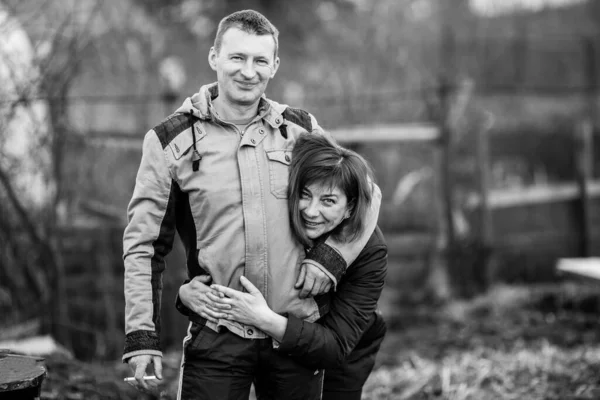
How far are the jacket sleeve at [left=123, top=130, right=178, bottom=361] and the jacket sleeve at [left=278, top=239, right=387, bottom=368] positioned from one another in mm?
500

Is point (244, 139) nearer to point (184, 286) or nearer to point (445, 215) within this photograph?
point (184, 286)

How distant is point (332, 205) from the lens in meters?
2.63

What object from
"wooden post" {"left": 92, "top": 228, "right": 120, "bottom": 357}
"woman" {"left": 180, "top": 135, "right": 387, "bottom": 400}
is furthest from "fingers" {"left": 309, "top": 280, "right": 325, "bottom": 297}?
"wooden post" {"left": 92, "top": 228, "right": 120, "bottom": 357}

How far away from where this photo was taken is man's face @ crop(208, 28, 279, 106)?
255 centimetres

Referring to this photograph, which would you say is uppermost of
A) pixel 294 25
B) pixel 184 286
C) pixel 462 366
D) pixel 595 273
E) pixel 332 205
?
pixel 294 25

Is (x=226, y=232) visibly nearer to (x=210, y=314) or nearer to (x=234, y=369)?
(x=210, y=314)

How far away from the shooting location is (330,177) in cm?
262

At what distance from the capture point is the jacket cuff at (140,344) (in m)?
2.49

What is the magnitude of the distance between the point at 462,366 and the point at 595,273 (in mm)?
Result: 1200

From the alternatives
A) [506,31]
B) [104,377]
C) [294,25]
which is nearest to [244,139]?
[104,377]

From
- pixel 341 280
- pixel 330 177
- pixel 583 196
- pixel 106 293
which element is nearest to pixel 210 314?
pixel 341 280

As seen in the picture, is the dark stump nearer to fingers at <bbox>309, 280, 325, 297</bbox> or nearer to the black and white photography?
the black and white photography

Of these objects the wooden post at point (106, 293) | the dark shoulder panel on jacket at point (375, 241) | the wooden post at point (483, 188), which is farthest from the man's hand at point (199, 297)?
the wooden post at point (483, 188)

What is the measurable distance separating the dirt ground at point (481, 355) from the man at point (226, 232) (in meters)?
0.30
